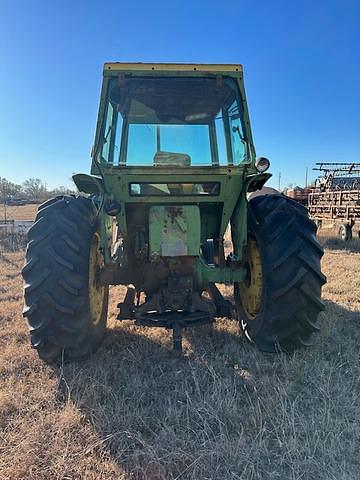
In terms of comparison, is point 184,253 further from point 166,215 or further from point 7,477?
point 7,477

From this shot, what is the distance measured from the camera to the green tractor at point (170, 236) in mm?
2961

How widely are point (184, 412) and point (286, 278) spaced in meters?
1.26

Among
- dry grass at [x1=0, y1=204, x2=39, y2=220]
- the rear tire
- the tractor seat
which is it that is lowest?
the rear tire

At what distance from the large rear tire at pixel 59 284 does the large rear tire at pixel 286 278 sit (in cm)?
141

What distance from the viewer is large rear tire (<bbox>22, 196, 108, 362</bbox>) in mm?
2852

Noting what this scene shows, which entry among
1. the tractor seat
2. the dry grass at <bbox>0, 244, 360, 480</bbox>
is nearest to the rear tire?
the dry grass at <bbox>0, 244, 360, 480</bbox>

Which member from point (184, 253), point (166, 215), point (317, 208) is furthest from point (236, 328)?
point (317, 208)

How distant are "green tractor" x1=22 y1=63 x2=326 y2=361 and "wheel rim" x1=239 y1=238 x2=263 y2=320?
2 cm

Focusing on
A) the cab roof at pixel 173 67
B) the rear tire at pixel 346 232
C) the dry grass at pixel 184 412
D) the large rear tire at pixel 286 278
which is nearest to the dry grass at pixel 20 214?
the rear tire at pixel 346 232

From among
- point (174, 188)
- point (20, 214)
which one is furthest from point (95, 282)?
point (20, 214)

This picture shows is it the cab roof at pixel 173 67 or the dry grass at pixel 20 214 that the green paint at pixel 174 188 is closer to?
the cab roof at pixel 173 67

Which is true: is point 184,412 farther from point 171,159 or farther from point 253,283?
point 171,159

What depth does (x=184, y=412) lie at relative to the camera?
2.42 meters

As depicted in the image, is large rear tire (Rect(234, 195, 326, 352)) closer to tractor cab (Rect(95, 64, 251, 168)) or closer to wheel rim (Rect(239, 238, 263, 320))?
wheel rim (Rect(239, 238, 263, 320))
